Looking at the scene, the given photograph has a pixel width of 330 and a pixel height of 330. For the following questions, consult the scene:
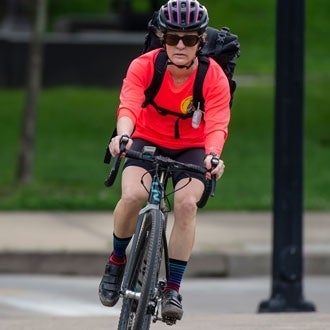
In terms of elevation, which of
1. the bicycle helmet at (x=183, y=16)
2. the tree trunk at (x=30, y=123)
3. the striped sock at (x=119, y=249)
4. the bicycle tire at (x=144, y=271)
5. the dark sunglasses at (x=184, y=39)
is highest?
the tree trunk at (x=30, y=123)

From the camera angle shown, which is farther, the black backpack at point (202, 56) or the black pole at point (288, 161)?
the black pole at point (288, 161)

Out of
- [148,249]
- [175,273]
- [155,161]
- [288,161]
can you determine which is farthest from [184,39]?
[288,161]

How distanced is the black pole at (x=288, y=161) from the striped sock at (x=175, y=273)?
137 inches

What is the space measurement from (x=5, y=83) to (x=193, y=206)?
16505mm

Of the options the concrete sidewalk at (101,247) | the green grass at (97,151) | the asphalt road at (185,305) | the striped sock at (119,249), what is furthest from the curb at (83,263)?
the striped sock at (119,249)

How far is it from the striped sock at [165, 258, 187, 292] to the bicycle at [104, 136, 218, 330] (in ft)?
0.26

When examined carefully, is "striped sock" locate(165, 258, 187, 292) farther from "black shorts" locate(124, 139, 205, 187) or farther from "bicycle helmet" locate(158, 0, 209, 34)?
"bicycle helmet" locate(158, 0, 209, 34)

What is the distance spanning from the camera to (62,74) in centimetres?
2347

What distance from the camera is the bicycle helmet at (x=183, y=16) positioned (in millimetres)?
6848

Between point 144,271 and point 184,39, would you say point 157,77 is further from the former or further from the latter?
point 144,271

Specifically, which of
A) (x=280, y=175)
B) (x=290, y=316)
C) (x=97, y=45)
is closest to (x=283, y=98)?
(x=280, y=175)

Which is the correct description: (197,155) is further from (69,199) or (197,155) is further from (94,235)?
(69,199)

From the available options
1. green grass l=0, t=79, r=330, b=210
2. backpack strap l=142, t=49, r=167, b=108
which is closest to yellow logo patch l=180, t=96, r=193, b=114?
backpack strap l=142, t=49, r=167, b=108

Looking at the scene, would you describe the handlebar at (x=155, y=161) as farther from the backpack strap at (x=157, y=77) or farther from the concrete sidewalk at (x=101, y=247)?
the concrete sidewalk at (x=101, y=247)
